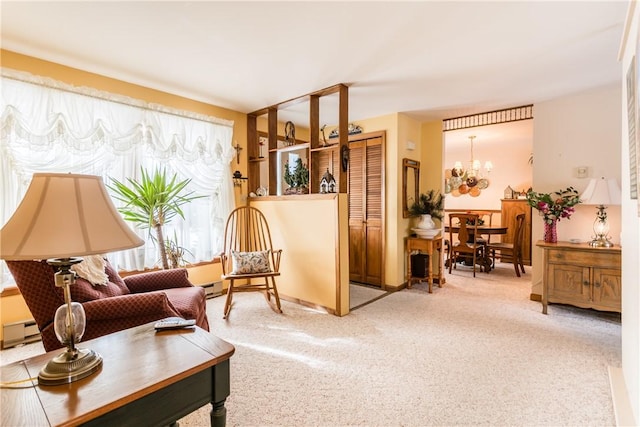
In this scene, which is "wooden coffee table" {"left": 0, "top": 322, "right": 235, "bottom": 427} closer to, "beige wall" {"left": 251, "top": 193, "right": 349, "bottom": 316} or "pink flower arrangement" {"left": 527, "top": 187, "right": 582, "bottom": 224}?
"beige wall" {"left": 251, "top": 193, "right": 349, "bottom": 316}

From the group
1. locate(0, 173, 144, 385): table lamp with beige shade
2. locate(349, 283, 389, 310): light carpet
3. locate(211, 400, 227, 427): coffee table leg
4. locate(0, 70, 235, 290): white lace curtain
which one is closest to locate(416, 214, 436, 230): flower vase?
locate(349, 283, 389, 310): light carpet

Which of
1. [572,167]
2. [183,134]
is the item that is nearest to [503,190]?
[572,167]

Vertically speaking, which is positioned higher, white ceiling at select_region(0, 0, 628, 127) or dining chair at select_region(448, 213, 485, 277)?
white ceiling at select_region(0, 0, 628, 127)

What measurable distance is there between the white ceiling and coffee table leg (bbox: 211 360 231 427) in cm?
208

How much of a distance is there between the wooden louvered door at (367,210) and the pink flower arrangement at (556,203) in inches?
72.0

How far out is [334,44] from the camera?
94.0 inches

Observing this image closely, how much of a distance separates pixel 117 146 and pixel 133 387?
2.83m

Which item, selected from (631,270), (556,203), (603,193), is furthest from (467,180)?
(631,270)

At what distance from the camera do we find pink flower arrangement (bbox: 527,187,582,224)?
11.2 feet

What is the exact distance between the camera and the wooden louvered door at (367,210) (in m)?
4.29

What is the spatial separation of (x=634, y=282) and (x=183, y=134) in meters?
4.03

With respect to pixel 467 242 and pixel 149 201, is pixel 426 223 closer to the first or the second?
pixel 467 242

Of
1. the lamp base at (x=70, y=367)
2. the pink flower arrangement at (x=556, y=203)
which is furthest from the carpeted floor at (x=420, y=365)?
the pink flower arrangement at (x=556, y=203)

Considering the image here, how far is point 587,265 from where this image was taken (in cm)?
307
